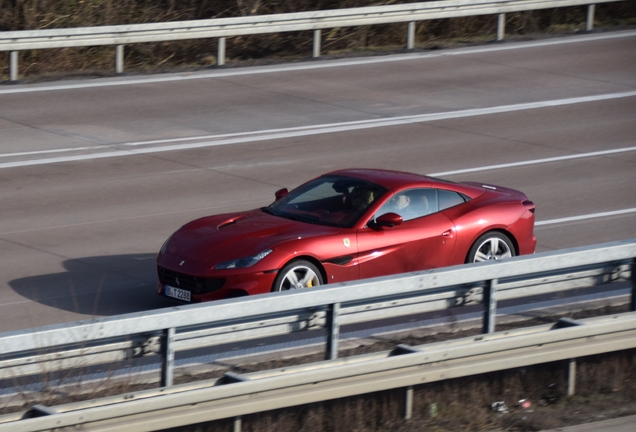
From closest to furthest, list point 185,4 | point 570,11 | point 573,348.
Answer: point 573,348, point 185,4, point 570,11

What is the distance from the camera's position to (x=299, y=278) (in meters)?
9.62

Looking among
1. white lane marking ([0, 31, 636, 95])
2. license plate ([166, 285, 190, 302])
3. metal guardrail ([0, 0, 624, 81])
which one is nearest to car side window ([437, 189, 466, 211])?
license plate ([166, 285, 190, 302])

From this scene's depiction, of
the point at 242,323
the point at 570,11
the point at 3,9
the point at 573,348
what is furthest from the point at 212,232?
the point at 570,11

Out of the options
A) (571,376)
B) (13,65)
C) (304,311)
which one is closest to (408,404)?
(304,311)

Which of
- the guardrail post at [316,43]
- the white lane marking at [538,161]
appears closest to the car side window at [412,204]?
the white lane marking at [538,161]

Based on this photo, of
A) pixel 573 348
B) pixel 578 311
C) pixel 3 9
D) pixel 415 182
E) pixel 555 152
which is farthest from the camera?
pixel 3 9

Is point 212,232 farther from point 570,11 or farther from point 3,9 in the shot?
point 570,11

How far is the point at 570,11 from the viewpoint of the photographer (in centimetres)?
2777

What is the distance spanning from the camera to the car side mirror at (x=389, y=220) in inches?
396

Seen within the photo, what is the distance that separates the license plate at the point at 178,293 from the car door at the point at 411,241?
1.69 meters

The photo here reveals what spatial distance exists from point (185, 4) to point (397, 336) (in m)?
18.3

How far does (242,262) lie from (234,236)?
0.52 m

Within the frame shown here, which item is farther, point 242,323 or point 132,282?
point 132,282

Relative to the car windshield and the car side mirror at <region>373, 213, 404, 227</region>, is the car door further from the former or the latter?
the car windshield
